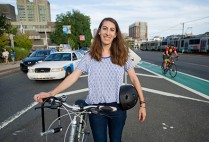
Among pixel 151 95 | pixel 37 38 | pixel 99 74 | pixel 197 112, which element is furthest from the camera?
pixel 37 38

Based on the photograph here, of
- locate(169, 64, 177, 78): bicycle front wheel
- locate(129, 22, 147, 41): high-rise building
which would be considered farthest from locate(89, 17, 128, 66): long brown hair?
locate(129, 22, 147, 41): high-rise building

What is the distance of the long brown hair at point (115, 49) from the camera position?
1998 millimetres

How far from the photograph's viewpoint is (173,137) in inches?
136

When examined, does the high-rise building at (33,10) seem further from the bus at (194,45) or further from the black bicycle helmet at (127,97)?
the black bicycle helmet at (127,97)

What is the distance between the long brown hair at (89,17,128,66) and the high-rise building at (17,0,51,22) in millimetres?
166750

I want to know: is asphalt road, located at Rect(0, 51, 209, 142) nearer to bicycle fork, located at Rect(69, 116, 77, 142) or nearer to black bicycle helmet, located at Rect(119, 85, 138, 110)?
black bicycle helmet, located at Rect(119, 85, 138, 110)

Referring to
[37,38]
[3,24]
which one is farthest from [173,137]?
[37,38]

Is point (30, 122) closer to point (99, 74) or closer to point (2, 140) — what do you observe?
point (2, 140)

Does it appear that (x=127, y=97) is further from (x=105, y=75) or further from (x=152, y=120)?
(x=152, y=120)

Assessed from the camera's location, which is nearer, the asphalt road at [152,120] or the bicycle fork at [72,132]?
the bicycle fork at [72,132]

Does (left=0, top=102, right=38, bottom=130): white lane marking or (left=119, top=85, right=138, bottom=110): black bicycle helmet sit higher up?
(left=119, top=85, right=138, bottom=110): black bicycle helmet

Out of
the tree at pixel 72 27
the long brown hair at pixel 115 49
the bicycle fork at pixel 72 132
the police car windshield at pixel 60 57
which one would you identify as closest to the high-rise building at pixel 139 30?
the tree at pixel 72 27

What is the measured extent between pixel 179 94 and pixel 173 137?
3.40 meters

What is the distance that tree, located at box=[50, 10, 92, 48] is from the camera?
62.2 metres
